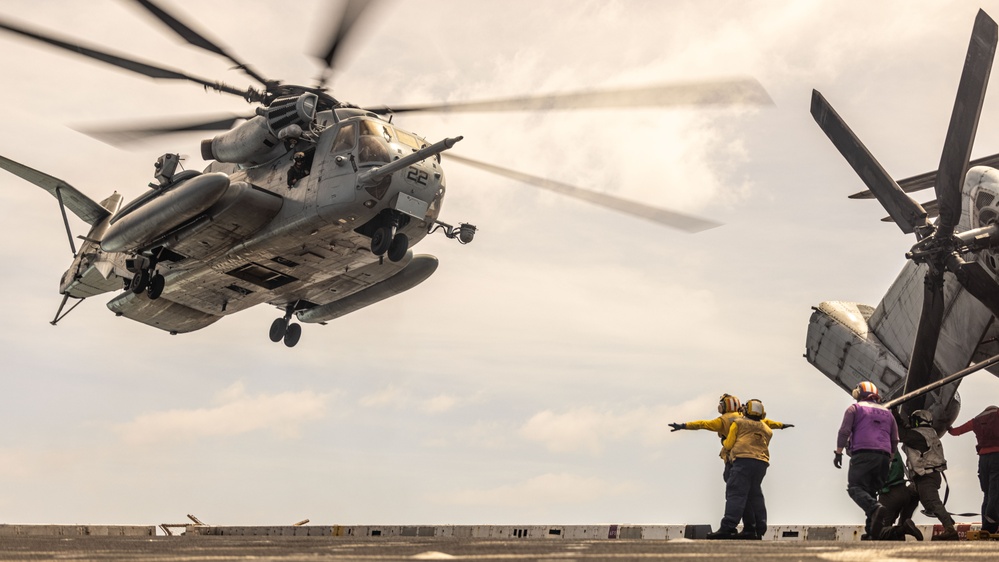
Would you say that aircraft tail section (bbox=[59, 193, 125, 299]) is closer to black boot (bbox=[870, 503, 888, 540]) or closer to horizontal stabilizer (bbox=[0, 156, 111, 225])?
horizontal stabilizer (bbox=[0, 156, 111, 225])

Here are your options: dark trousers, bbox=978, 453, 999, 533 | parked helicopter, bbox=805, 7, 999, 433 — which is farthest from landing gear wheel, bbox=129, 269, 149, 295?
dark trousers, bbox=978, 453, 999, 533

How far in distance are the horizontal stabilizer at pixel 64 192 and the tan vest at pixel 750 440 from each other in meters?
19.7

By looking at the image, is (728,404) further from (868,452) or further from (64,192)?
(64,192)

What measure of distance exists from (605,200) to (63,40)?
1031 centimetres

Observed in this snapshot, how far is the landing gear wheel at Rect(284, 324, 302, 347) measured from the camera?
26.4m

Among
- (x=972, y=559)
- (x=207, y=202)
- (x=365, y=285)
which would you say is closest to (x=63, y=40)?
(x=207, y=202)

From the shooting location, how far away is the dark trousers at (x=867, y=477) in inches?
491

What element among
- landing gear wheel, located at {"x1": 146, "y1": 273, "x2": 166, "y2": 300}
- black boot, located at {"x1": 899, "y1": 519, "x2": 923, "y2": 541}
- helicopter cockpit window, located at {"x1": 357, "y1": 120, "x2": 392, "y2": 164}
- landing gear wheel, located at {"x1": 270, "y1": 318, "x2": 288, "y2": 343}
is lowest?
black boot, located at {"x1": 899, "y1": 519, "x2": 923, "y2": 541}

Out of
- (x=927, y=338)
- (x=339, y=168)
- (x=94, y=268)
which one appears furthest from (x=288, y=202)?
(x=927, y=338)

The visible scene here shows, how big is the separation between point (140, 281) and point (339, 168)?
263 inches

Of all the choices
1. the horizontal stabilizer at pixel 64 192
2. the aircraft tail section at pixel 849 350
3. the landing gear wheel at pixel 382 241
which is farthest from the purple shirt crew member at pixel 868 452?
the horizontal stabilizer at pixel 64 192

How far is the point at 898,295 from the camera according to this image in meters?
25.1

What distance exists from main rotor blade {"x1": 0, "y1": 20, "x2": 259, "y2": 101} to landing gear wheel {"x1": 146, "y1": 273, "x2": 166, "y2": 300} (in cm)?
512

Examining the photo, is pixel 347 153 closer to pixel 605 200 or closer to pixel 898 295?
pixel 605 200
